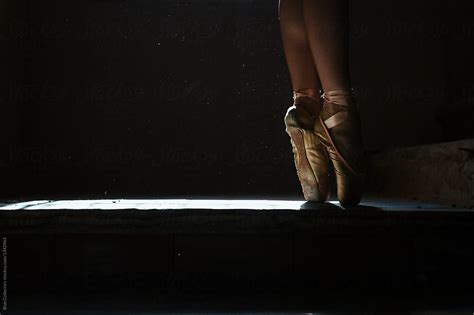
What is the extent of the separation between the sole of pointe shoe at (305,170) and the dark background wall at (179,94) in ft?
5.30

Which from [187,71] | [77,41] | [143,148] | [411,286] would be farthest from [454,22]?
[411,286]

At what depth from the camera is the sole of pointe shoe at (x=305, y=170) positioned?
128 centimetres

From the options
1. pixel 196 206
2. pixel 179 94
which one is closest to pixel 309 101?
pixel 196 206

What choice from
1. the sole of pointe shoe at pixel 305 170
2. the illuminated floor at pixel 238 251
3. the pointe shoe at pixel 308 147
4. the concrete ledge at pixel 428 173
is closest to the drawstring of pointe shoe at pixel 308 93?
the pointe shoe at pixel 308 147

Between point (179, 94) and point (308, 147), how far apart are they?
6.02 feet

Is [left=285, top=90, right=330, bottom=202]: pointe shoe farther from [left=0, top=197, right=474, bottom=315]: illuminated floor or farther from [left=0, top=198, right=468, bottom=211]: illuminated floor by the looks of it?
[left=0, top=197, right=474, bottom=315]: illuminated floor

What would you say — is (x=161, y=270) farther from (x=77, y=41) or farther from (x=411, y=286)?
(x=77, y=41)

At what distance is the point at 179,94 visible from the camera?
300cm

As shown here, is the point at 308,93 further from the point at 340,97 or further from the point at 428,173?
the point at 428,173

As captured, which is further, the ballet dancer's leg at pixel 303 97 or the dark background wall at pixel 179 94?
the dark background wall at pixel 179 94

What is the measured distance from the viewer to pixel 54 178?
2.96 m

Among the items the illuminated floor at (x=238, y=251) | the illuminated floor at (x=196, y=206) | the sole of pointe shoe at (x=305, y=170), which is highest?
the sole of pointe shoe at (x=305, y=170)

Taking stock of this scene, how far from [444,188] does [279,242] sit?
2.90ft

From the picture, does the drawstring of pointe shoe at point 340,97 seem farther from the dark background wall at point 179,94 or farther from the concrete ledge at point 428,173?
the dark background wall at point 179,94
